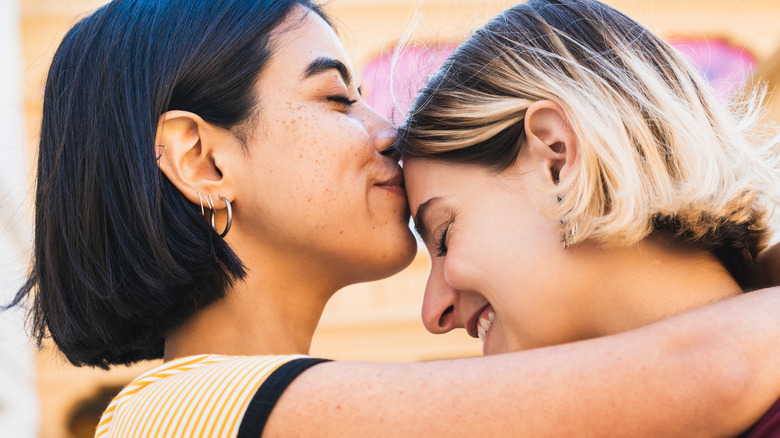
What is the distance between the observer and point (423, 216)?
2.01 m

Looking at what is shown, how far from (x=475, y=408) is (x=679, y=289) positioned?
1.93ft

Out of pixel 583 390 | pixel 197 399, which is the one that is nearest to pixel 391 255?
pixel 197 399

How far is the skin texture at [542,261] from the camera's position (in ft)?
5.40

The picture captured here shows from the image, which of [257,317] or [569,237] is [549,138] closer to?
[569,237]

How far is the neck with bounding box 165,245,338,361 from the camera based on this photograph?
206 centimetres

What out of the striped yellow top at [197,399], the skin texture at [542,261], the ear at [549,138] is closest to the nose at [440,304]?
the skin texture at [542,261]

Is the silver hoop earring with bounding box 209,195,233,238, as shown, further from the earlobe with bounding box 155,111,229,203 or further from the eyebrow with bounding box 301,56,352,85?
the eyebrow with bounding box 301,56,352,85

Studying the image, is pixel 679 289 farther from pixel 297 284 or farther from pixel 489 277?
pixel 297 284

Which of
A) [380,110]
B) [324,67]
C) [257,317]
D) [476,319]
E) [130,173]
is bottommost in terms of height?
[380,110]

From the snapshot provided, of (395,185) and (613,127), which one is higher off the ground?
(613,127)

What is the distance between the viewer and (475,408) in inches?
50.8

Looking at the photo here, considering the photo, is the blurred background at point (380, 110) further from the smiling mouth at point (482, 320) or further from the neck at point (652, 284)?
the neck at point (652, 284)

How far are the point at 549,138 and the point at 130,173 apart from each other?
1015mm

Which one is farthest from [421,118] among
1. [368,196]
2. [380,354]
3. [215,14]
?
[380,354]
